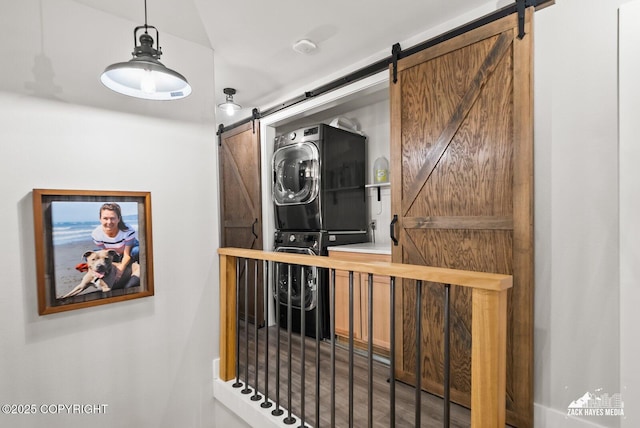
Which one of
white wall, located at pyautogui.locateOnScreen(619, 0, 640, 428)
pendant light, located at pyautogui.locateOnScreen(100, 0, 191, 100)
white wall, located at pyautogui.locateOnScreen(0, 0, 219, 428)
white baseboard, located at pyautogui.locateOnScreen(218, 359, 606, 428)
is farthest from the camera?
white baseboard, located at pyautogui.locateOnScreen(218, 359, 606, 428)

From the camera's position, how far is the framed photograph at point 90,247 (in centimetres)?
166

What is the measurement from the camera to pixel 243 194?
4.01m

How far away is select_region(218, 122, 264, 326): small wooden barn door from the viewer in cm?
377

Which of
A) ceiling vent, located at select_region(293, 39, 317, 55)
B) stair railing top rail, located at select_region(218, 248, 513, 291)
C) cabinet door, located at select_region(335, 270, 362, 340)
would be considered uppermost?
ceiling vent, located at select_region(293, 39, 317, 55)

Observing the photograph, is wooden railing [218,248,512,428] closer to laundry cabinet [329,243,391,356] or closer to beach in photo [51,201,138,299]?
laundry cabinet [329,243,391,356]

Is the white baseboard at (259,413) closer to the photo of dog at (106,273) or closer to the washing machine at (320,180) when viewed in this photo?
the photo of dog at (106,273)

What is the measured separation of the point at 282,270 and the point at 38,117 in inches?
90.9

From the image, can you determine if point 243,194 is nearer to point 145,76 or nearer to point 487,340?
point 145,76

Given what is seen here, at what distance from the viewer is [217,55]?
264 centimetres

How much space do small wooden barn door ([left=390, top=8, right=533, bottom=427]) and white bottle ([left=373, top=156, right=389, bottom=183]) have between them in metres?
0.87

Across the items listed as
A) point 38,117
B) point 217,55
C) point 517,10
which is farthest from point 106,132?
point 517,10

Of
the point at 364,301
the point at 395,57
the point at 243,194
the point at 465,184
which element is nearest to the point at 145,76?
the point at 395,57

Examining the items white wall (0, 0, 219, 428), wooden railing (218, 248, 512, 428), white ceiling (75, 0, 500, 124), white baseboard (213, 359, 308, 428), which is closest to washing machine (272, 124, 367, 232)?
white ceiling (75, 0, 500, 124)

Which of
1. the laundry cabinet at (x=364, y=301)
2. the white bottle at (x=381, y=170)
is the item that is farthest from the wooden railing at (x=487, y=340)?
the white bottle at (x=381, y=170)
